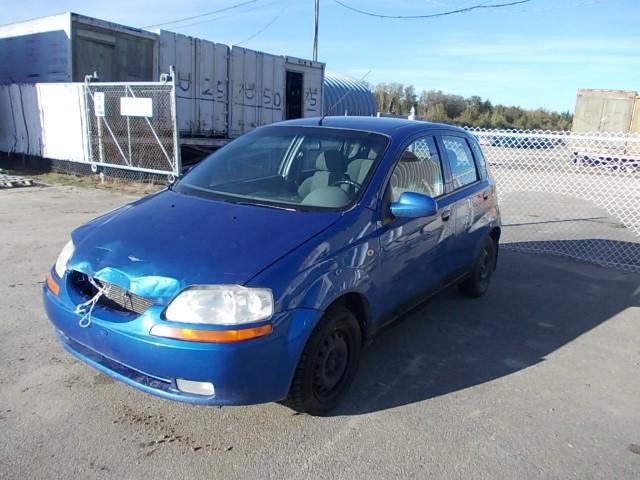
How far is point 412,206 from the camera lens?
11.0 feet

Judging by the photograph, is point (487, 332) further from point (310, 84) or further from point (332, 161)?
point (310, 84)

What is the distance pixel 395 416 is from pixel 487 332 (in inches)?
67.6

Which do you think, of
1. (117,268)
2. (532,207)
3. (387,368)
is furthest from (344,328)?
(532,207)

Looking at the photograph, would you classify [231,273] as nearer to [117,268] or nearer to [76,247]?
[117,268]

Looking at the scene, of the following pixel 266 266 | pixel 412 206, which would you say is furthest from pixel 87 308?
pixel 412 206

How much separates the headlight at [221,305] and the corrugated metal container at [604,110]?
2543 cm

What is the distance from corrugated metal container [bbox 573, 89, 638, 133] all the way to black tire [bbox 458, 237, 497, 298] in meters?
21.9

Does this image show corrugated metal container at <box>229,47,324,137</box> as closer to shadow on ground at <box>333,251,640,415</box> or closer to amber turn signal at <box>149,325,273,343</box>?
shadow on ground at <box>333,251,640,415</box>

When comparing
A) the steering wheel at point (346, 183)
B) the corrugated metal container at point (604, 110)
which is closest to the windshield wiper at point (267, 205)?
the steering wheel at point (346, 183)

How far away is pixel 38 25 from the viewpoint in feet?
45.3

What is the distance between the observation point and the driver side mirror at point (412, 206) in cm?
335

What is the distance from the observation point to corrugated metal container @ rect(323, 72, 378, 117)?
22.5m

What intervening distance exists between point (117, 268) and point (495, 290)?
4216 millimetres

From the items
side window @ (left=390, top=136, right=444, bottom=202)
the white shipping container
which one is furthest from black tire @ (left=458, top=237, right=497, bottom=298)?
the white shipping container
